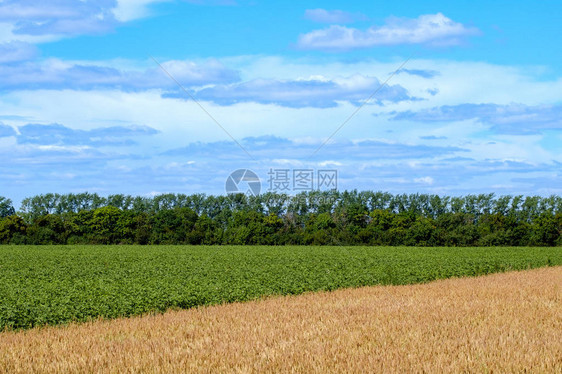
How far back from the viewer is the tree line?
64.8 metres

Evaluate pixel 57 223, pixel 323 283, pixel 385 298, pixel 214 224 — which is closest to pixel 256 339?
pixel 385 298

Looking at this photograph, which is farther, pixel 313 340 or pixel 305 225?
pixel 305 225

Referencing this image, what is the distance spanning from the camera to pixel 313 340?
9602 mm

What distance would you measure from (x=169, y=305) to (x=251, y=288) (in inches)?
129

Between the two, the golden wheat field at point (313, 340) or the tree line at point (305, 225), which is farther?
the tree line at point (305, 225)

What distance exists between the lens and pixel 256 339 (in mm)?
9625

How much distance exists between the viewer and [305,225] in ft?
230

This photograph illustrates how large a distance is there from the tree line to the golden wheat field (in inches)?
2014

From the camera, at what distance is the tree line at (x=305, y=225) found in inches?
2549

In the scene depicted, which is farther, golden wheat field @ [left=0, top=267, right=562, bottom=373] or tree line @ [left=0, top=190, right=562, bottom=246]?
tree line @ [left=0, top=190, right=562, bottom=246]

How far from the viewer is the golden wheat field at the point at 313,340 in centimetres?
800

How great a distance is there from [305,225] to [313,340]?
6055 cm

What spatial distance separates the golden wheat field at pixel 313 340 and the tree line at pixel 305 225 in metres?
51.2

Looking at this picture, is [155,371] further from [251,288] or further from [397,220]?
[397,220]
